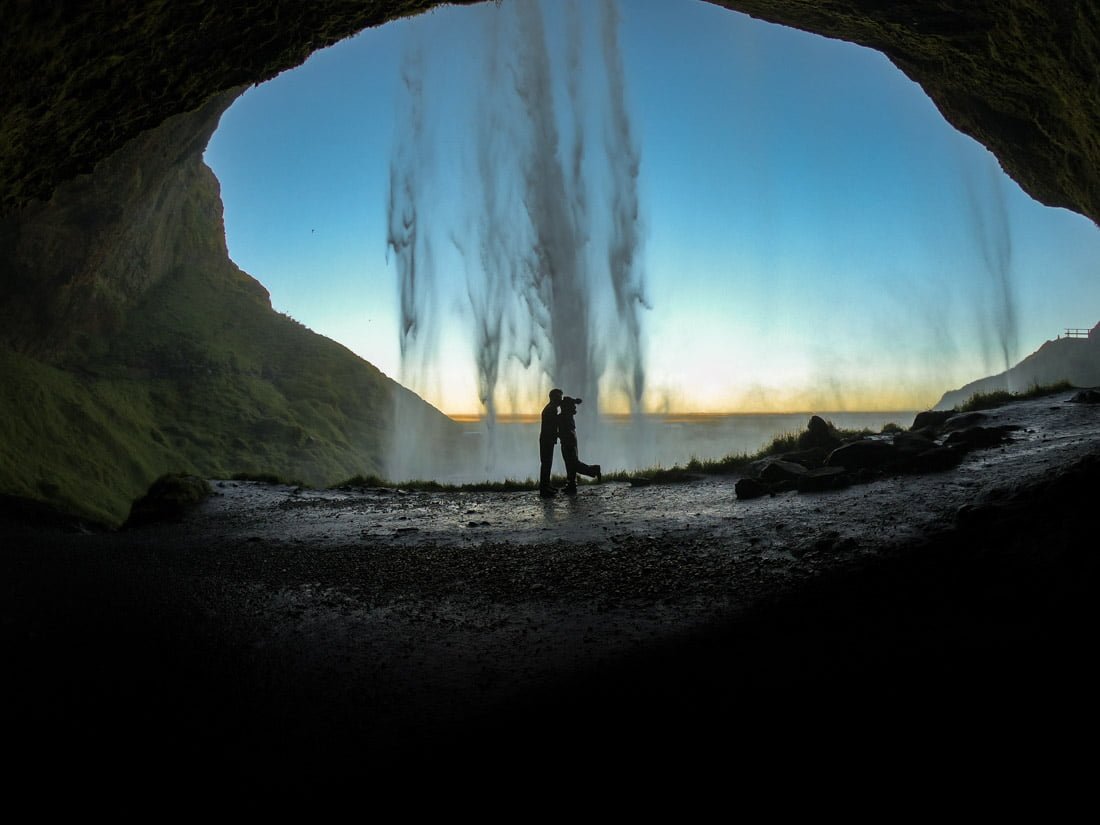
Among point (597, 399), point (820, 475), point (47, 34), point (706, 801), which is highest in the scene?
point (47, 34)

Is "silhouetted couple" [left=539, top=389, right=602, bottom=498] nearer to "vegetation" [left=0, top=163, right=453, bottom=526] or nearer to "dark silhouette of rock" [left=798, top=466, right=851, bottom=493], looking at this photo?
"dark silhouette of rock" [left=798, top=466, right=851, bottom=493]

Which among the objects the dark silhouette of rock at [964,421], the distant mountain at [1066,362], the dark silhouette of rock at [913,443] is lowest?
the dark silhouette of rock at [913,443]

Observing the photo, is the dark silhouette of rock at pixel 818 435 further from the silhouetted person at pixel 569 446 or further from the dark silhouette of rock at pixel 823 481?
the silhouetted person at pixel 569 446

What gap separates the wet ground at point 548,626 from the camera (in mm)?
3277

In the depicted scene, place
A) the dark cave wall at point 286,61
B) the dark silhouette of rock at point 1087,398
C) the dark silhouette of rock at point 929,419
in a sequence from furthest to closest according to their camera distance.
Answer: the dark silhouette of rock at point 929,419 < the dark silhouette of rock at point 1087,398 < the dark cave wall at point 286,61

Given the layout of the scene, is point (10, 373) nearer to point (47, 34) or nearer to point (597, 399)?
point (47, 34)

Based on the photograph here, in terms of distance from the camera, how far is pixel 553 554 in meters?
7.51

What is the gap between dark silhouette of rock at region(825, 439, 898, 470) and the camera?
10.5 m

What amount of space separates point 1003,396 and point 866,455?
26.1 ft

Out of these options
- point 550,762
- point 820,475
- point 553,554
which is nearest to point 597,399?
point 820,475

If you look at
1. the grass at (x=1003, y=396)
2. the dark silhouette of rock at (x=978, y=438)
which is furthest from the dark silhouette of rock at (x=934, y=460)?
the grass at (x=1003, y=396)

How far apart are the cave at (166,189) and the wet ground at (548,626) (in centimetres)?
6

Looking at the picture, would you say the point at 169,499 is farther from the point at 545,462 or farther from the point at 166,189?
the point at 166,189

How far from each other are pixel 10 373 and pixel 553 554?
26.1 metres
